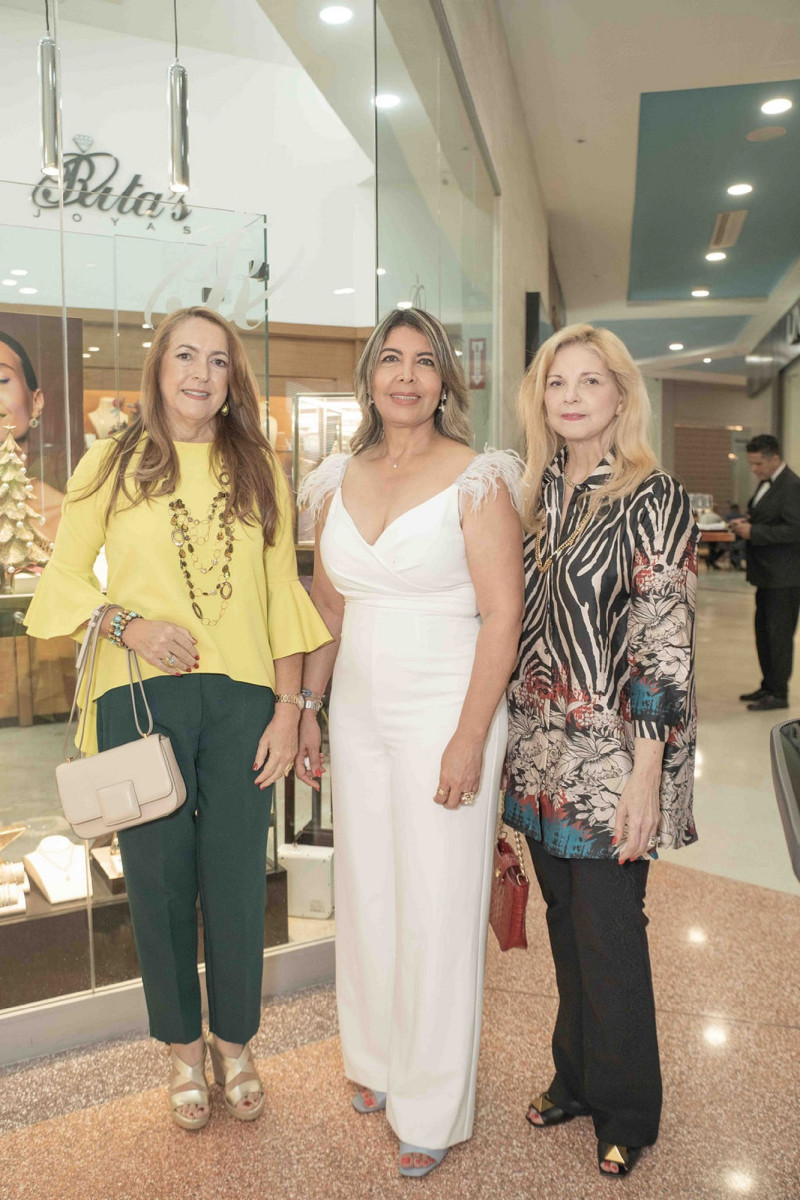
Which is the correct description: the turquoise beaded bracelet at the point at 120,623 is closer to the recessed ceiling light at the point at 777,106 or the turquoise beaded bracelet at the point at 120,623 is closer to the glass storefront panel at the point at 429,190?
the glass storefront panel at the point at 429,190

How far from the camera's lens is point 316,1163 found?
196 centimetres

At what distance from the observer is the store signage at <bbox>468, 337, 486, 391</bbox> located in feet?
15.2

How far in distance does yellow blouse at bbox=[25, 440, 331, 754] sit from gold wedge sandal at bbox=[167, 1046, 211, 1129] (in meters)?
0.77

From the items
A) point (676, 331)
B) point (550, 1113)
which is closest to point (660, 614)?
point (550, 1113)

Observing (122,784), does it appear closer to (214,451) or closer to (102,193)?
(214,451)

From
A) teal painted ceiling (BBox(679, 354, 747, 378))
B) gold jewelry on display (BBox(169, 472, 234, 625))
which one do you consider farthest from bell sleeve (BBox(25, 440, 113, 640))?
teal painted ceiling (BBox(679, 354, 747, 378))

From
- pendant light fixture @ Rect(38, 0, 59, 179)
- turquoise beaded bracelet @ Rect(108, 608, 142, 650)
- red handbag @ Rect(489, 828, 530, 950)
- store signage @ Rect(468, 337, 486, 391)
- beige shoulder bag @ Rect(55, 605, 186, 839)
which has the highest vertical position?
pendant light fixture @ Rect(38, 0, 59, 179)

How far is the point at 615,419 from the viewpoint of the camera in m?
1.86

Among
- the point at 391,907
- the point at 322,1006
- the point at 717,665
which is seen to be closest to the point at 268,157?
the point at 391,907

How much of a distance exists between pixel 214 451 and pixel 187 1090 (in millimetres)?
1429

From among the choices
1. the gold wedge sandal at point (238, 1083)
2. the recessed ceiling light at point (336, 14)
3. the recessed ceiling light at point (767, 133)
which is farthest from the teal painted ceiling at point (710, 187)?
the gold wedge sandal at point (238, 1083)

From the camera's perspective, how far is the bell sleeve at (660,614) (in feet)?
5.59

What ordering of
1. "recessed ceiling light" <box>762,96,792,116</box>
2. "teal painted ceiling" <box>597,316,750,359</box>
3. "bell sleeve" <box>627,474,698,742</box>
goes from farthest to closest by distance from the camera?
"teal painted ceiling" <box>597,316,750,359</box> < "recessed ceiling light" <box>762,96,792,116</box> < "bell sleeve" <box>627,474,698,742</box>

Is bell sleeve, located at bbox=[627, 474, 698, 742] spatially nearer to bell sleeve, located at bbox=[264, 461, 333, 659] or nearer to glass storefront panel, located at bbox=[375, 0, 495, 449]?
bell sleeve, located at bbox=[264, 461, 333, 659]
